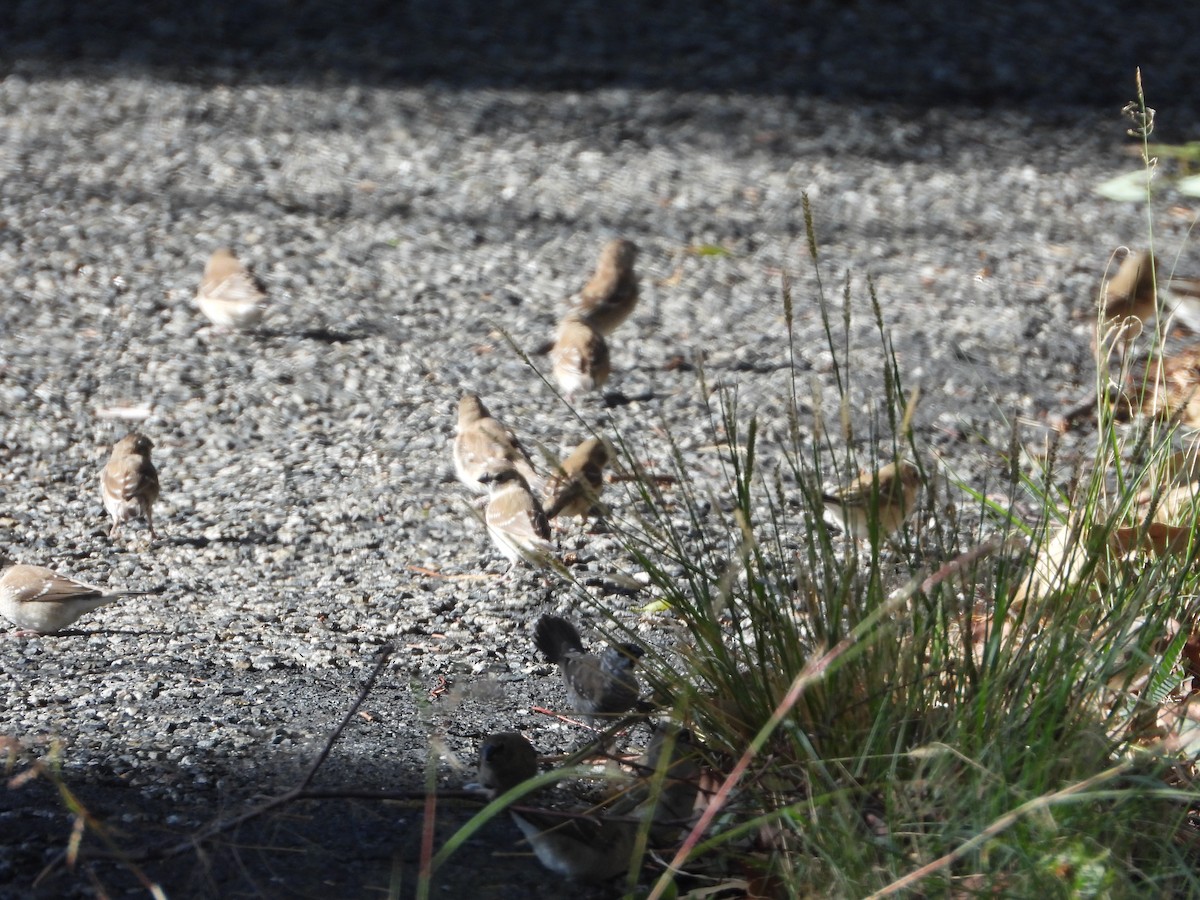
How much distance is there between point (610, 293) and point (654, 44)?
462 centimetres

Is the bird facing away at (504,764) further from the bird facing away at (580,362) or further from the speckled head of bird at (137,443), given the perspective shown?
the bird facing away at (580,362)

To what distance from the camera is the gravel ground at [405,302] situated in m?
3.60

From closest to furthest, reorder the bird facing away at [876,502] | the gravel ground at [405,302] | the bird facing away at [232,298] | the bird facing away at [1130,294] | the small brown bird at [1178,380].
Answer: the bird facing away at [876,502], the gravel ground at [405,302], the small brown bird at [1178,380], the bird facing away at [232,298], the bird facing away at [1130,294]

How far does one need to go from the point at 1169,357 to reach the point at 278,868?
469 cm

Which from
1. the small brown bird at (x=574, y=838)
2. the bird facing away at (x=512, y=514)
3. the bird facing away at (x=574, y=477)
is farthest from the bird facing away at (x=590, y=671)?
the bird facing away at (x=574, y=477)

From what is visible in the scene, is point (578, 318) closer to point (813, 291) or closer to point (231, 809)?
point (813, 291)

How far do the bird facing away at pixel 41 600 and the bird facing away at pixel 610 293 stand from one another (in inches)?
114

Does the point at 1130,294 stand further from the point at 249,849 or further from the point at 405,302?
the point at 249,849

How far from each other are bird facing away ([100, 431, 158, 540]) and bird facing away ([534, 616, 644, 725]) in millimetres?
1776

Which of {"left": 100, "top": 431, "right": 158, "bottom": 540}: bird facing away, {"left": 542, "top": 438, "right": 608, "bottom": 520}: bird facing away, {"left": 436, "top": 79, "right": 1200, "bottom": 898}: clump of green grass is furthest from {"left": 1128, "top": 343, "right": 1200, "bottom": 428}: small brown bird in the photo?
{"left": 100, "top": 431, "right": 158, "bottom": 540}: bird facing away

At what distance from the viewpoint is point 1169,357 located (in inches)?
245

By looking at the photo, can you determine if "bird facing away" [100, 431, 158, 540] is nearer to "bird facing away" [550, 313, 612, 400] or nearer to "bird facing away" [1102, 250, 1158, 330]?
"bird facing away" [550, 313, 612, 400]

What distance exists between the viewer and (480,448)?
17.9 ft

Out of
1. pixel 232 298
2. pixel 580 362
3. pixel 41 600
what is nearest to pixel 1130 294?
pixel 580 362
